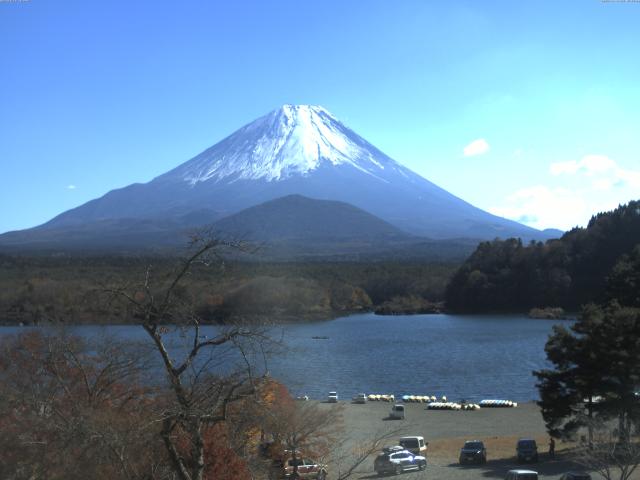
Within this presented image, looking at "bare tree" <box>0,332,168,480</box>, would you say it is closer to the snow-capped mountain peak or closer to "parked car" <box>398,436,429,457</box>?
"parked car" <box>398,436,429,457</box>

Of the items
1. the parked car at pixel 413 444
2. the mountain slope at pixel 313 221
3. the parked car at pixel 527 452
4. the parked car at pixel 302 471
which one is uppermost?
the mountain slope at pixel 313 221

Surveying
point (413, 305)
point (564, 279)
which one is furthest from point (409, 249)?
point (564, 279)

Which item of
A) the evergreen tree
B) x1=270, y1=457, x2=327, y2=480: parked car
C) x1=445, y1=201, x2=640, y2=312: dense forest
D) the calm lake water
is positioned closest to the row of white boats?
the calm lake water

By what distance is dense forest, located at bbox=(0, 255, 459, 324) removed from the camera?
2805 cm

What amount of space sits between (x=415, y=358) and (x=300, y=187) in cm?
9239

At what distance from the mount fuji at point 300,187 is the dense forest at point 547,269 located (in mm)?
58142

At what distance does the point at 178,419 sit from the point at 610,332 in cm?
821

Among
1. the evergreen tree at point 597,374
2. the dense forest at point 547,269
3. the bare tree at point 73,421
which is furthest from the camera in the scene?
the dense forest at point 547,269

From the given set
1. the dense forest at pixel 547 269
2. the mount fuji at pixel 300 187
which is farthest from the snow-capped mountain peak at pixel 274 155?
the dense forest at pixel 547 269

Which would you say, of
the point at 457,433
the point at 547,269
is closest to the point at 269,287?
the point at 547,269

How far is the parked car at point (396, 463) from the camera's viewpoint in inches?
394

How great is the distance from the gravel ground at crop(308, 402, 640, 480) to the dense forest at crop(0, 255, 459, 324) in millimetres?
5170

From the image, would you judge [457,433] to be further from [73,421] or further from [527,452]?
[73,421]

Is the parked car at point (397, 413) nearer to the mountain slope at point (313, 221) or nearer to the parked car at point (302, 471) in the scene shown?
the parked car at point (302, 471)
